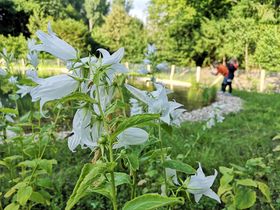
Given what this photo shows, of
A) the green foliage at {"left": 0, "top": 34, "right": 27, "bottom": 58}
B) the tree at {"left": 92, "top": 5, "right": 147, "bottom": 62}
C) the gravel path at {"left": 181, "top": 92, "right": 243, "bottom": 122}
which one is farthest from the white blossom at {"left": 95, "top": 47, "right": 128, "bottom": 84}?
the tree at {"left": 92, "top": 5, "right": 147, "bottom": 62}

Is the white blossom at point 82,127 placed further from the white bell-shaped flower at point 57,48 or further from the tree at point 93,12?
the tree at point 93,12

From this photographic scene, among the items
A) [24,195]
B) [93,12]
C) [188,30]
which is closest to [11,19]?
[188,30]

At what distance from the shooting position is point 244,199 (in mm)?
1823

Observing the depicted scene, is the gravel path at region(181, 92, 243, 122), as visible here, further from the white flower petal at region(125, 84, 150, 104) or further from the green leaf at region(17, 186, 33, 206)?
the white flower petal at region(125, 84, 150, 104)

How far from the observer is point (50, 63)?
2216 cm

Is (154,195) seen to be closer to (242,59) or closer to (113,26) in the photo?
(242,59)

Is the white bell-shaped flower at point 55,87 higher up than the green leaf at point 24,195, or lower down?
higher up

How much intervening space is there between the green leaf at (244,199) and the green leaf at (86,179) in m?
1.27

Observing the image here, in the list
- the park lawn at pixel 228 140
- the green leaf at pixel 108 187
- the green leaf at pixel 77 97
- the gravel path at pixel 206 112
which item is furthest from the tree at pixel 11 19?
the green leaf at pixel 77 97

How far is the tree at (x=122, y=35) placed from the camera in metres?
23.1

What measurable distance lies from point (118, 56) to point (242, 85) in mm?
16010

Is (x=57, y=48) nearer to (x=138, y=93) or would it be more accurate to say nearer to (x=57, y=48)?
Answer: (x=57, y=48)

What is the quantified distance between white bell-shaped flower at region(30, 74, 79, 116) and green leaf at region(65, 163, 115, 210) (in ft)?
0.49

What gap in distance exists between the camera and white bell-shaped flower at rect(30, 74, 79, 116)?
681 mm
